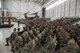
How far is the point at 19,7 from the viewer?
38.6 meters

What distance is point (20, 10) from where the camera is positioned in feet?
127

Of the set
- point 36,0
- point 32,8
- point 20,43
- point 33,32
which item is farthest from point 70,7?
point 32,8

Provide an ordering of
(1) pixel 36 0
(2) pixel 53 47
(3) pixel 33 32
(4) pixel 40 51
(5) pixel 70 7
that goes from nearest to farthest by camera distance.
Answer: (2) pixel 53 47 → (4) pixel 40 51 → (3) pixel 33 32 → (5) pixel 70 7 → (1) pixel 36 0

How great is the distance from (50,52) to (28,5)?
3377cm

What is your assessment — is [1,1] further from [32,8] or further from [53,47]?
[53,47]

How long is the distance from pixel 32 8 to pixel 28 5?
1104 mm

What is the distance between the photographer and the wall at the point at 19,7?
1503 inches

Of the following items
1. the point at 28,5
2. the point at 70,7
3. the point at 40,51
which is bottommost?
the point at 40,51

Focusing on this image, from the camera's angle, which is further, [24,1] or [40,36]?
[24,1]

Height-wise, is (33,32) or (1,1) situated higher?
(1,1)

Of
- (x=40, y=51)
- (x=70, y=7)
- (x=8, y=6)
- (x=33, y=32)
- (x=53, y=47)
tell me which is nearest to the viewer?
(x=53, y=47)

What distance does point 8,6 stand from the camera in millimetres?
38438

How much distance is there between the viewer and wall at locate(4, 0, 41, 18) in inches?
1503

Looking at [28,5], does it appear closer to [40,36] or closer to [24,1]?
[24,1]
